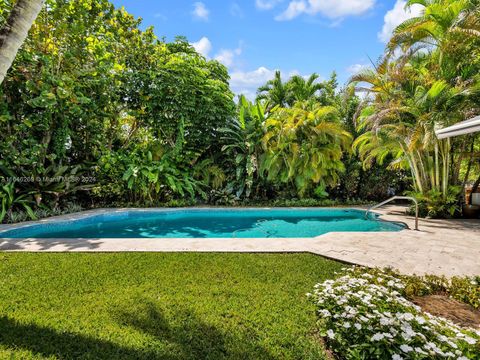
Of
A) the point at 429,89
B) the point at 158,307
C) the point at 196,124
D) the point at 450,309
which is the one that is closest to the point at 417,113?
the point at 429,89

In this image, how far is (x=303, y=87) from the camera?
1717 cm

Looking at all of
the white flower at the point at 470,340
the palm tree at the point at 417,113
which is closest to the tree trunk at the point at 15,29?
the white flower at the point at 470,340

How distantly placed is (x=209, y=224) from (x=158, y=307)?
6729 mm

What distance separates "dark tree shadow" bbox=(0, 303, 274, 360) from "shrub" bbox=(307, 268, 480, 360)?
2.53ft

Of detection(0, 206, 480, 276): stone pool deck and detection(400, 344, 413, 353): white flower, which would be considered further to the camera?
detection(0, 206, 480, 276): stone pool deck

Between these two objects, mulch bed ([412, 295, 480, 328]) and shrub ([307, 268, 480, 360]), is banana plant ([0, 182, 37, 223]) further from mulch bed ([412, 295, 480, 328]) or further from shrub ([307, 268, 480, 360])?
mulch bed ([412, 295, 480, 328])

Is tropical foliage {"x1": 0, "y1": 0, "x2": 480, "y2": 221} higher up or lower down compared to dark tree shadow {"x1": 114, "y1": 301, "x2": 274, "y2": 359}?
higher up

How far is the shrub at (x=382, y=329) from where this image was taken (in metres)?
2.25

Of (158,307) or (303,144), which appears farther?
(303,144)

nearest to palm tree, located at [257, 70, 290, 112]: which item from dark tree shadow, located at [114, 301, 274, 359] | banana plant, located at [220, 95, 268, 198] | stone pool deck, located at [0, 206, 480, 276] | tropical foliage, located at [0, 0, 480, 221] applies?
tropical foliage, located at [0, 0, 480, 221]

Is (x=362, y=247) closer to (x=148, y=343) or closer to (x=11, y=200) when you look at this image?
(x=148, y=343)

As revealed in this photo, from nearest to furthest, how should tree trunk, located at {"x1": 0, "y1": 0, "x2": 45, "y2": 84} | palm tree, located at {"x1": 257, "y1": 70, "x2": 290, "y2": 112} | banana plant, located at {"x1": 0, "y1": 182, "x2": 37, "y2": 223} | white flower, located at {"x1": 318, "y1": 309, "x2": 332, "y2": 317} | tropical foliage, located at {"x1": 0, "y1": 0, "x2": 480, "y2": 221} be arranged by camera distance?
tree trunk, located at {"x1": 0, "y1": 0, "x2": 45, "y2": 84} → white flower, located at {"x1": 318, "y1": 309, "x2": 332, "y2": 317} → banana plant, located at {"x1": 0, "y1": 182, "x2": 37, "y2": 223} → tropical foliage, located at {"x1": 0, "y1": 0, "x2": 480, "y2": 221} → palm tree, located at {"x1": 257, "y1": 70, "x2": 290, "y2": 112}

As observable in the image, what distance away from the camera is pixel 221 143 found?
46.3 feet

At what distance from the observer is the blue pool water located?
821cm
